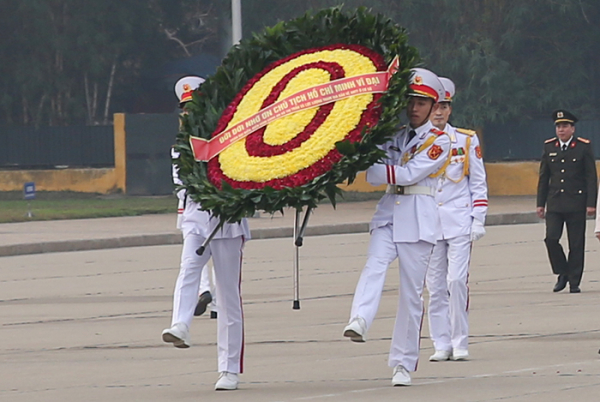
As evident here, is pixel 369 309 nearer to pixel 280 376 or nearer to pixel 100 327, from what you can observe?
pixel 280 376

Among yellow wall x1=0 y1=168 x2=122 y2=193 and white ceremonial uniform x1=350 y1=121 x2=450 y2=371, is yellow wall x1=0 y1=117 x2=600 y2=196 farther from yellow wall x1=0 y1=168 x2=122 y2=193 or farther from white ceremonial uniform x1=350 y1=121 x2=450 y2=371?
white ceremonial uniform x1=350 y1=121 x2=450 y2=371

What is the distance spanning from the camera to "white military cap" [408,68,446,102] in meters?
7.93

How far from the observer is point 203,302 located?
11.9 m

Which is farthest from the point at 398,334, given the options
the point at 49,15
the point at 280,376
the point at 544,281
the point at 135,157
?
the point at 49,15

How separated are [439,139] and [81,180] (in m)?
26.5

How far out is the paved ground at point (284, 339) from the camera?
26.4 feet

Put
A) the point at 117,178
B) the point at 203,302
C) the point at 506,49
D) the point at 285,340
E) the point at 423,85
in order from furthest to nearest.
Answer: the point at 117,178
the point at 506,49
the point at 203,302
the point at 285,340
the point at 423,85

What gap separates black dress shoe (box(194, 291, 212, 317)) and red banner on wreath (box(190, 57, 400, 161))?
13.2 feet

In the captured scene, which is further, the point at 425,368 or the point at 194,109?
the point at 425,368

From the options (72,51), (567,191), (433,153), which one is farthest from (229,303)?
(72,51)

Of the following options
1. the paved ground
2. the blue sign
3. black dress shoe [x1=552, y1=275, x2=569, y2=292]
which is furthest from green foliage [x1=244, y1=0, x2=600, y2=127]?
black dress shoe [x1=552, y1=275, x2=569, y2=292]

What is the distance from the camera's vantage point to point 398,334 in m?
7.95

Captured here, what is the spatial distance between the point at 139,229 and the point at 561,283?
10631mm

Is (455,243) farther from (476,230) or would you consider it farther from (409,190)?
(409,190)
